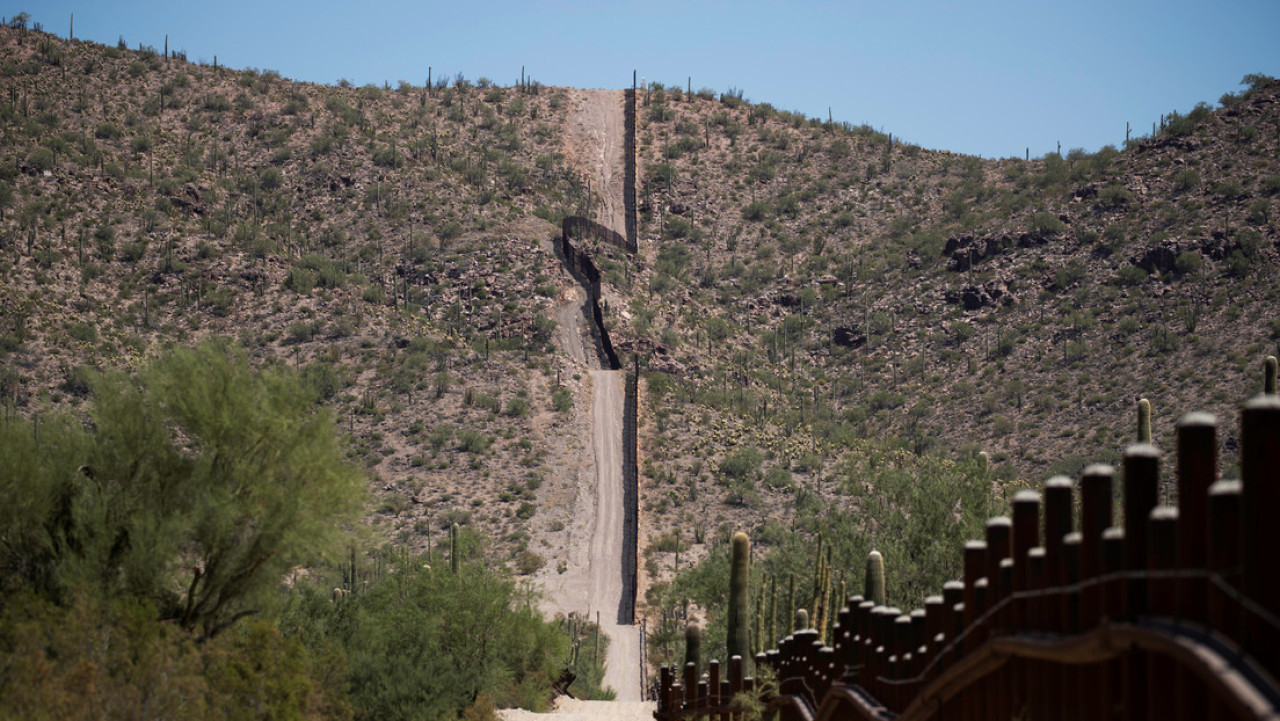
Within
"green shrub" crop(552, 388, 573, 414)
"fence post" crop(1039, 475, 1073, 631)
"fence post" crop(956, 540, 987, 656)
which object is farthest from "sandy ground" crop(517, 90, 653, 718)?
"fence post" crop(1039, 475, 1073, 631)

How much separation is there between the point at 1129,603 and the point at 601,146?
106 metres

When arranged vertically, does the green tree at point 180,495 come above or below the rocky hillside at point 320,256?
below

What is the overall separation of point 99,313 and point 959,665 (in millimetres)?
62847

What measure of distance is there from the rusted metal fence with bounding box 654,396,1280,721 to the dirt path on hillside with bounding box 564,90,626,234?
89654 millimetres

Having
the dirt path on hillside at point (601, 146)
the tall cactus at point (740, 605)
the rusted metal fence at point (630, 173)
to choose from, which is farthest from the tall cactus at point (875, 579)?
the dirt path on hillside at point (601, 146)

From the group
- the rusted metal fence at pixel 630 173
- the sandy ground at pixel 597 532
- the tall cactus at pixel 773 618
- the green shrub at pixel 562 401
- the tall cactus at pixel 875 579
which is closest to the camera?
the tall cactus at pixel 875 579

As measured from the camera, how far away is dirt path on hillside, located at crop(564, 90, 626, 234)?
100625mm

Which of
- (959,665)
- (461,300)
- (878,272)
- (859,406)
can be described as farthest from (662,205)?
(959,665)

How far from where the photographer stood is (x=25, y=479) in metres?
17.8

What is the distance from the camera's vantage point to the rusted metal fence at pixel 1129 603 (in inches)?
180

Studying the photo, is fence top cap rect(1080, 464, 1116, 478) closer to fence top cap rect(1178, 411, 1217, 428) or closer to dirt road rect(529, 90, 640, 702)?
fence top cap rect(1178, 411, 1217, 428)

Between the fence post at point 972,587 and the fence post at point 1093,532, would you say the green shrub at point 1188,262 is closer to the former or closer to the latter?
the fence post at point 972,587

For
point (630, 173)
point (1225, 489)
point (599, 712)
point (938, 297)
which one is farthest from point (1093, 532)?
point (630, 173)

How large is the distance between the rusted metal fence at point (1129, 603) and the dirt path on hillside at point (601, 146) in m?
89.7
